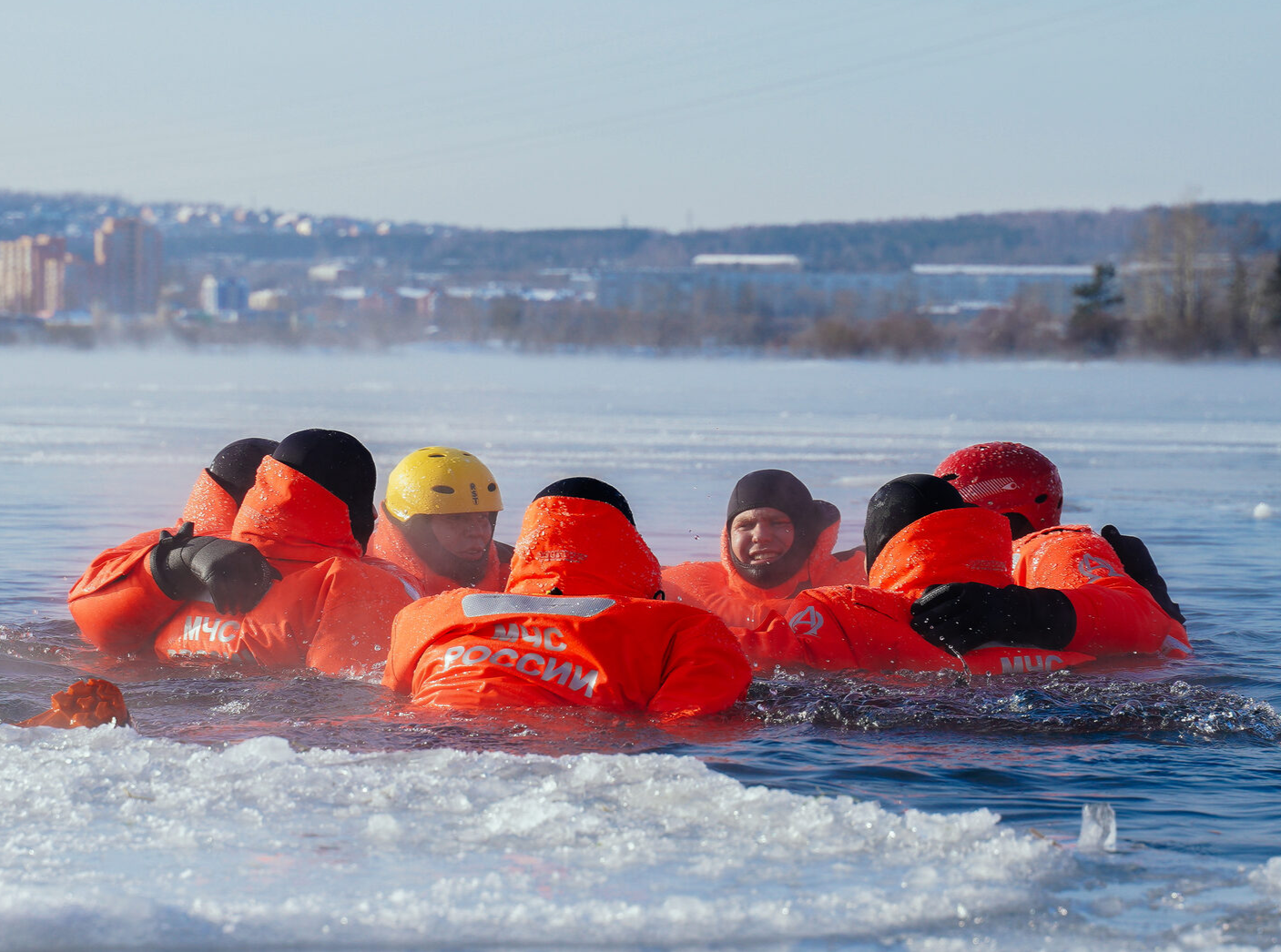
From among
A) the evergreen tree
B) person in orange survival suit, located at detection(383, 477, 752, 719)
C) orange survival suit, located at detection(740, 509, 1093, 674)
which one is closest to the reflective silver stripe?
person in orange survival suit, located at detection(383, 477, 752, 719)

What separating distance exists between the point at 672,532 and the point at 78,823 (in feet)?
23.9

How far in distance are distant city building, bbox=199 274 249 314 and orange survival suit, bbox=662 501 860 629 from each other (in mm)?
114415

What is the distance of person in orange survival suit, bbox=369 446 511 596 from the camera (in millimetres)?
6492

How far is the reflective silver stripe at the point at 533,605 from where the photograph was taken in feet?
15.3

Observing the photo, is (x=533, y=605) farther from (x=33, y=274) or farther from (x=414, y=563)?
(x=33, y=274)

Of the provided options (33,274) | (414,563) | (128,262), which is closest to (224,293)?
(128,262)

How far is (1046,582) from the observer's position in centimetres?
643

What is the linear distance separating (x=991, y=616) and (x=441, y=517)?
2348 millimetres

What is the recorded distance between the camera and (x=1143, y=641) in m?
6.26

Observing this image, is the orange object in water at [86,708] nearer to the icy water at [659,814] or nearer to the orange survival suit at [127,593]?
the icy water at [659,814]

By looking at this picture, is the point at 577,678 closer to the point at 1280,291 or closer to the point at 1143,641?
the point at 1143,641

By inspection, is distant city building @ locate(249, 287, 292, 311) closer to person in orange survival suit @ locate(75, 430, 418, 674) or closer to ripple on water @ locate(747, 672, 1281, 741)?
person in orange survival suit @ locate(75, 430, 418, 674)

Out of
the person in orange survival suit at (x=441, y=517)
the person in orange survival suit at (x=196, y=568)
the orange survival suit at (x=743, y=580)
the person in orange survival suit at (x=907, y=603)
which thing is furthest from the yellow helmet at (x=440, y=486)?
the person in orange survival suit at (x=907, y=603)

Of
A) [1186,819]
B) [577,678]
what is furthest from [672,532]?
[1186,819]
